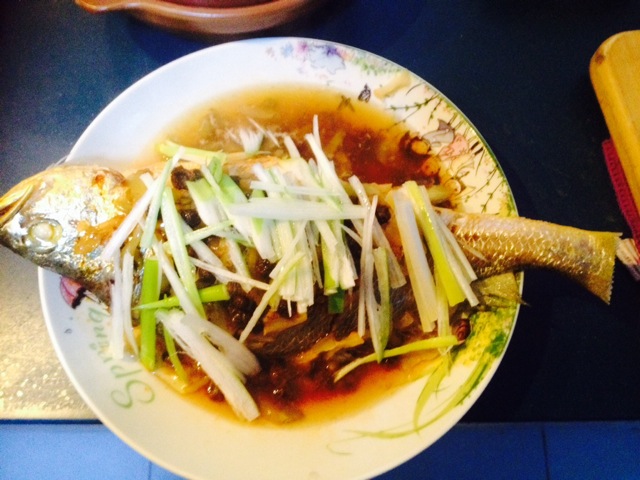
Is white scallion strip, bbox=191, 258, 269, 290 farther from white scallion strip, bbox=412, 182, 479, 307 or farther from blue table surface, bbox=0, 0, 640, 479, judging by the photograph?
blue table surface, bbox=0, 0, 640, 479

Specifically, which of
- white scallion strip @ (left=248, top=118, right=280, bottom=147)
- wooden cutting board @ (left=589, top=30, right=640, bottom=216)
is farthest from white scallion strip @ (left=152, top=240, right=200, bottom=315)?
wooden cutting board @ (left=589, top=30, right=640, bottom=216)

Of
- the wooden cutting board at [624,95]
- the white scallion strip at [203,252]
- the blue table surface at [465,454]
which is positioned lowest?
the blue table surface at [465,454]

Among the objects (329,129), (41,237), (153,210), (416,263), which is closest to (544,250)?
(416,263)

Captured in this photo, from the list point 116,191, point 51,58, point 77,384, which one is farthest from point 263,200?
point 51,58

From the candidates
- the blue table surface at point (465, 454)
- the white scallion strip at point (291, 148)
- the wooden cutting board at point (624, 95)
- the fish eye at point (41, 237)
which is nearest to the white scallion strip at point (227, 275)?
the fish eye at point (41, 237)

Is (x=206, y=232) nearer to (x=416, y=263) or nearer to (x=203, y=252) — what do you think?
(x=203, y=252)

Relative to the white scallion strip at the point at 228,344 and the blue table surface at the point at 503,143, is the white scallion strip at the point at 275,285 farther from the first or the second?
the blue table surface at the point at 503,143
